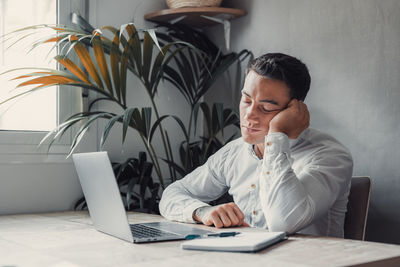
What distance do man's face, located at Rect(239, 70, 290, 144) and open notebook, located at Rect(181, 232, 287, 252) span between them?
2.08 feet

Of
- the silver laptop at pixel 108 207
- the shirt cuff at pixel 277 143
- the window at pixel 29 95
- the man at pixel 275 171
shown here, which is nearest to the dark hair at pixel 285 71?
the man at pixel 275 171

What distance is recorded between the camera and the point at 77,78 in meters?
2.46

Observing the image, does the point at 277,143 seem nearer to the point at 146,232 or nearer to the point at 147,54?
the point at 146,232

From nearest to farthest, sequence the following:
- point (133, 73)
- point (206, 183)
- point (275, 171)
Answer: point (275, 171) < point (206, 183) < point (133, 73)

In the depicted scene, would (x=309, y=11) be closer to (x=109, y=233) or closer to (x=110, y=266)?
(x=109, y=233)

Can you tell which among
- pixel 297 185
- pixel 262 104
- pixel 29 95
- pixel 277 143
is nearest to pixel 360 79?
pixel 262 104

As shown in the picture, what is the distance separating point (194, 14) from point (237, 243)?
1.88 metres

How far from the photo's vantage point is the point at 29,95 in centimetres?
259

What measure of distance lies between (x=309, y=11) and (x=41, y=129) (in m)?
1.53

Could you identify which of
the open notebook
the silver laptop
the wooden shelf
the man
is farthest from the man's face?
the wooden shelf

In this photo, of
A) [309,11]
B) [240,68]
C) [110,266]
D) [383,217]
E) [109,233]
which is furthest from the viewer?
[240,68]

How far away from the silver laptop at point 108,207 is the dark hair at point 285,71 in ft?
2.23

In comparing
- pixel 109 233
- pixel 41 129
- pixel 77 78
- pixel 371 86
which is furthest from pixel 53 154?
pixel 371 86

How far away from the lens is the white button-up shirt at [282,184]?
1615 mm
